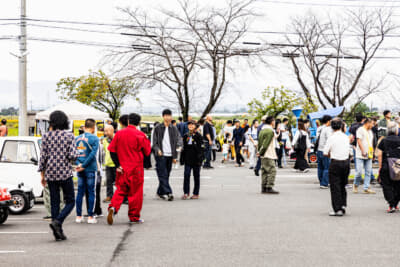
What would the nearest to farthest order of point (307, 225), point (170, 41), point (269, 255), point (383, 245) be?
1. point (269, 255)
2. point (383, 245)
3. point (307, 225)
4. point (170, 41)

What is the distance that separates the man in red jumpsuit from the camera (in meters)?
9.38

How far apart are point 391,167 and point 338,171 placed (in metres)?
1.13

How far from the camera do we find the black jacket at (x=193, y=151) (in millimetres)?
12812

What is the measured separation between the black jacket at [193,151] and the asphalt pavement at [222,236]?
0.92 m

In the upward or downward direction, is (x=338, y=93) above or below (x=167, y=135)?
above

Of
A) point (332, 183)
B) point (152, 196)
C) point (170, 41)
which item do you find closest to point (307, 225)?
point (332, 183)

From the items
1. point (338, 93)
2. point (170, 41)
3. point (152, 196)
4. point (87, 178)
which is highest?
point (170, 41)

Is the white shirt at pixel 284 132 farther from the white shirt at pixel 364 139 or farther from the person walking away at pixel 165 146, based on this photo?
the person walking away at pixel 165 146

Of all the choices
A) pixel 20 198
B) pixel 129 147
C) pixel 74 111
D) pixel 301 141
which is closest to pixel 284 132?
pixel 301 141

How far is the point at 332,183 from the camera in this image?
34.0 feet

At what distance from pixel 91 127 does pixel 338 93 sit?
29.7 m

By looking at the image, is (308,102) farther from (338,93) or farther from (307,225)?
(307,225)

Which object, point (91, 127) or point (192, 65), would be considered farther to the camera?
point (192, 65)

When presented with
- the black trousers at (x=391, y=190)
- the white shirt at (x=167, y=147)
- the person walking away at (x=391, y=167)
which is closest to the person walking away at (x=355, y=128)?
the person walking away at (x=391, y=167)
